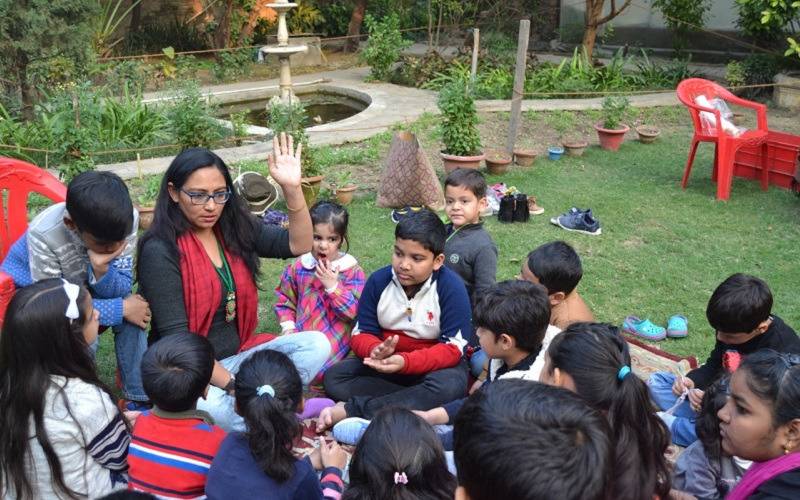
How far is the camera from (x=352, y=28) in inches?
605

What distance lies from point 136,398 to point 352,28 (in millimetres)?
13182

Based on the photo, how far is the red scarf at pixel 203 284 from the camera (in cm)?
314

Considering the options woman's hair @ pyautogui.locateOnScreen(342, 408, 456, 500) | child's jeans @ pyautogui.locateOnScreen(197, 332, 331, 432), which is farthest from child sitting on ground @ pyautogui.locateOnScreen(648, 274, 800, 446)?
child's jeans @ pyautogui.locateOnScreen(197, 332, 331, 432)

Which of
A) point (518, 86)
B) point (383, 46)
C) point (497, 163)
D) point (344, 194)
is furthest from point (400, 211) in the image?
point (383, 46)

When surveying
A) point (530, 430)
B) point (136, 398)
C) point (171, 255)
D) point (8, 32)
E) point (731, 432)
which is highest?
point (8, 32)

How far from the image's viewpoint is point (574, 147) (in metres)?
7.87

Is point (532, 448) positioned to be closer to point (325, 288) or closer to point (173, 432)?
point (173, 432)

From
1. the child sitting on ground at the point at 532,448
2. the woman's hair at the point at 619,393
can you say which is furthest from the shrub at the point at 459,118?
the child sitting on ground at the point at 532,448

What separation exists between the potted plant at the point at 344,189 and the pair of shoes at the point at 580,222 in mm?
1796

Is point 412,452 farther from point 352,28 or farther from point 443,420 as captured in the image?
point 352,28

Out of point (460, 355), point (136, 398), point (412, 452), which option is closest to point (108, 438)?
point (136, 398)

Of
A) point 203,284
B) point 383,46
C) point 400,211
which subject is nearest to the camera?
point 203,284

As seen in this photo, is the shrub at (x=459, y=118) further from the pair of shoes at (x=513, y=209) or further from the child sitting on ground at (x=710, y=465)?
the child sitting on ground at (x=710, y=465)

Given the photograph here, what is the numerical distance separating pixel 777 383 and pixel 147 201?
4.87 m
